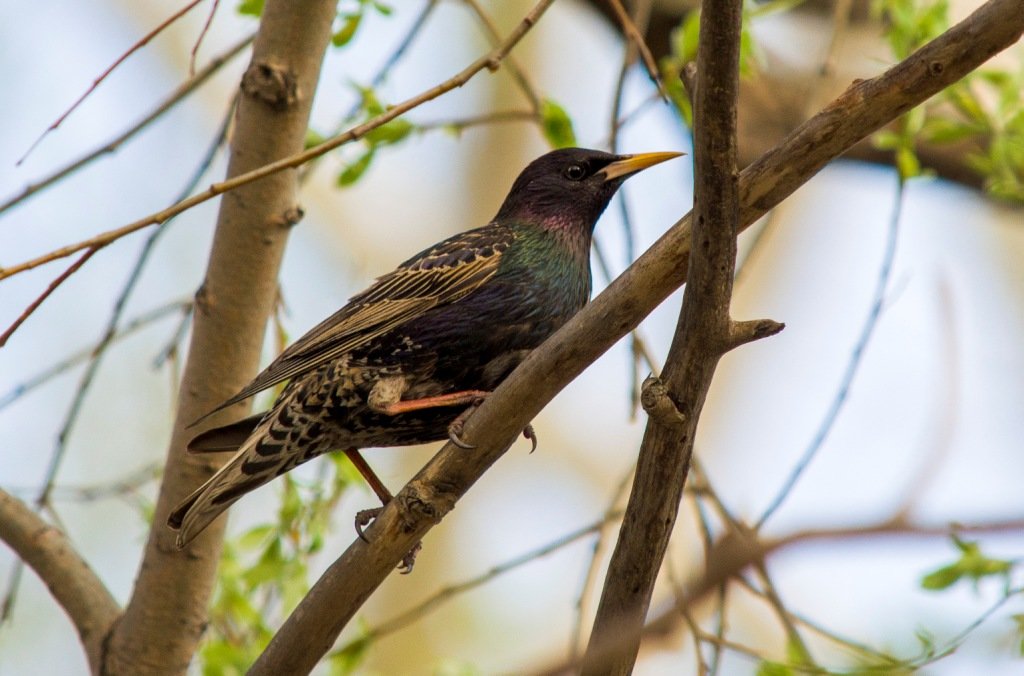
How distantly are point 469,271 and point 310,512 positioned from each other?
3.16ft

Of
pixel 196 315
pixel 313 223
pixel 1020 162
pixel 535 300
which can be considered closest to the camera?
pixel 196 315

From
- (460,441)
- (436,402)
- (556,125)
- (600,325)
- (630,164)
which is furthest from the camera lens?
(630,164)

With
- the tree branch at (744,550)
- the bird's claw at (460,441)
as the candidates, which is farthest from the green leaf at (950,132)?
the tree branch at (744,550)

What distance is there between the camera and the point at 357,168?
420 centimetres

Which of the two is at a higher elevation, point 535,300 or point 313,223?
point 313,223

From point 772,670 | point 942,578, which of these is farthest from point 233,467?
point 942,578

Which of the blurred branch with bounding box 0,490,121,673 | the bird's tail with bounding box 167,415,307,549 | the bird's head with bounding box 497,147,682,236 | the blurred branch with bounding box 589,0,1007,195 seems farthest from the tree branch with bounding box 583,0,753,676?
the blurred branch with bounding box 589,0,1007,195

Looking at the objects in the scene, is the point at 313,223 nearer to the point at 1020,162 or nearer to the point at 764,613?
the point at 764,613

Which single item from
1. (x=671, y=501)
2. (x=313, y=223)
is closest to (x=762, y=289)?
(x=313, y=223)

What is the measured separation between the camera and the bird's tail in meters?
3.40

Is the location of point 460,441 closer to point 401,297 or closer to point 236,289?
point 236,289

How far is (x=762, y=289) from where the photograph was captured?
1121 cm

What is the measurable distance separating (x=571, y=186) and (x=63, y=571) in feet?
7.08

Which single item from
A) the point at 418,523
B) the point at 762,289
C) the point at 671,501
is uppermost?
the point at 762,289
